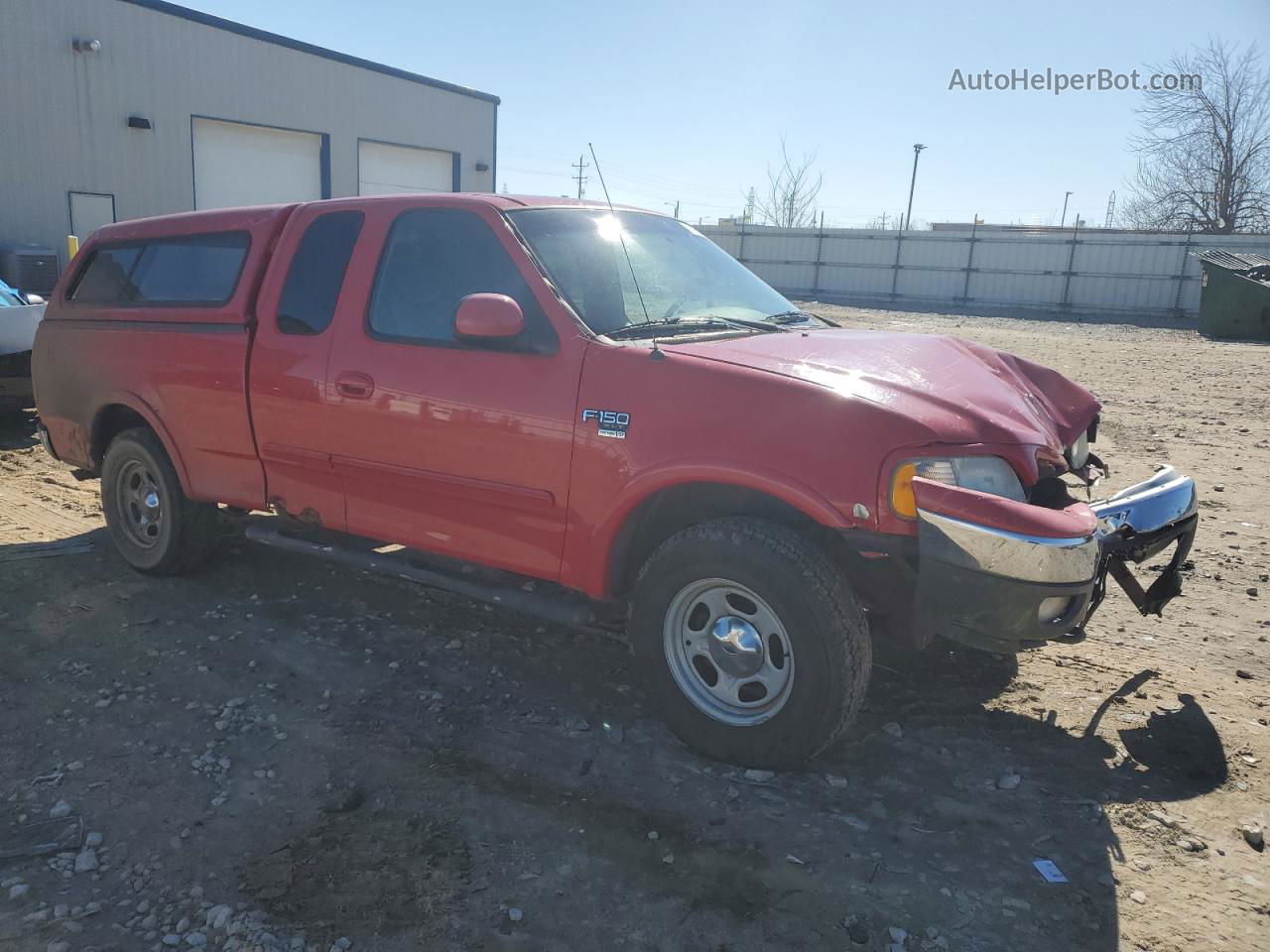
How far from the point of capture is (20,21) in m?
15.8

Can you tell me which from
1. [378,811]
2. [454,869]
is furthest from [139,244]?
[454,869]

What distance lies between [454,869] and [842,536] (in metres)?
1.61

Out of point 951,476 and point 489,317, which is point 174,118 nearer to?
point 489,317

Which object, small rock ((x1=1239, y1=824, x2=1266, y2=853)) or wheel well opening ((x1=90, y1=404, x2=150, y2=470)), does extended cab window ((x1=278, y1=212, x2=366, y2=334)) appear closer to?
wheel well opening ((x1=90, y1=404, x2=150, y2=470))

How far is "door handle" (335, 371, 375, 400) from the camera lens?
408cm

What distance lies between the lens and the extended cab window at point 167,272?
4.80 metres

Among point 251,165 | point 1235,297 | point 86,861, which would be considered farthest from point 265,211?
point 1235,297

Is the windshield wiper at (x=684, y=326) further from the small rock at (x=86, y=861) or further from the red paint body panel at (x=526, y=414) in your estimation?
the small rock at (x=86, y=861)

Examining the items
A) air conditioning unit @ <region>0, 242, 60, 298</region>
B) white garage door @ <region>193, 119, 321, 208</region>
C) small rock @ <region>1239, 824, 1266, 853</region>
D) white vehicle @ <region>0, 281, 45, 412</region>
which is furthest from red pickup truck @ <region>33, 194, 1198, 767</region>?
white garage door @ <region>193, 119, 321, 208</region>

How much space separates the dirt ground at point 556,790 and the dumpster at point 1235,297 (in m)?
18.4

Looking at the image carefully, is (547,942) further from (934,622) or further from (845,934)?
(934,622)

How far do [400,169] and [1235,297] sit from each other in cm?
1950

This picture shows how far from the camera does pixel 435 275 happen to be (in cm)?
406

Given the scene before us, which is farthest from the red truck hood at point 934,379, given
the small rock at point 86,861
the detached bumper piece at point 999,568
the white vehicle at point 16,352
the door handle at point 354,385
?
the white vehicle at point 16,352
